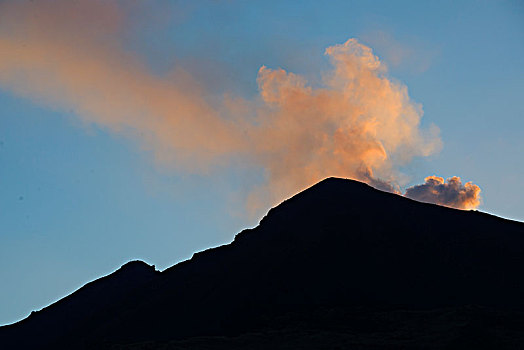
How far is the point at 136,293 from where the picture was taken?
8794 cm

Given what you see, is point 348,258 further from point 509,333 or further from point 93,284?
point 93,284

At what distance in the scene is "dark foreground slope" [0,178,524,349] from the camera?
5084cm

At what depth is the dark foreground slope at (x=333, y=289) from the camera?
50844 mm

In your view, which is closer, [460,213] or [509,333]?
[509,333]

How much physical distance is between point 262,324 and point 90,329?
3233cm

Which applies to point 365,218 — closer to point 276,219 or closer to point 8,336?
point 276,219

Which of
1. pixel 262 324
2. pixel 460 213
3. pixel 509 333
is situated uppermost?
pixel 460 213

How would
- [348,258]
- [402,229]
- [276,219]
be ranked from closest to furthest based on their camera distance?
1. [348,258]
2. [402,229]
3. [276,219]

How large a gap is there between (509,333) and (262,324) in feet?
86.1

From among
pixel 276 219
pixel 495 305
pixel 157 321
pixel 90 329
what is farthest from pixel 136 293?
pixel 495 305

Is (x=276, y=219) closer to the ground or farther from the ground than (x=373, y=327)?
farther from the ground

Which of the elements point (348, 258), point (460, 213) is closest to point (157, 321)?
point (348, 258)

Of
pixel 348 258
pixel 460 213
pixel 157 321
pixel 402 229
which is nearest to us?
pixel 157 321

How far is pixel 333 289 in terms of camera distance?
66.8 m
